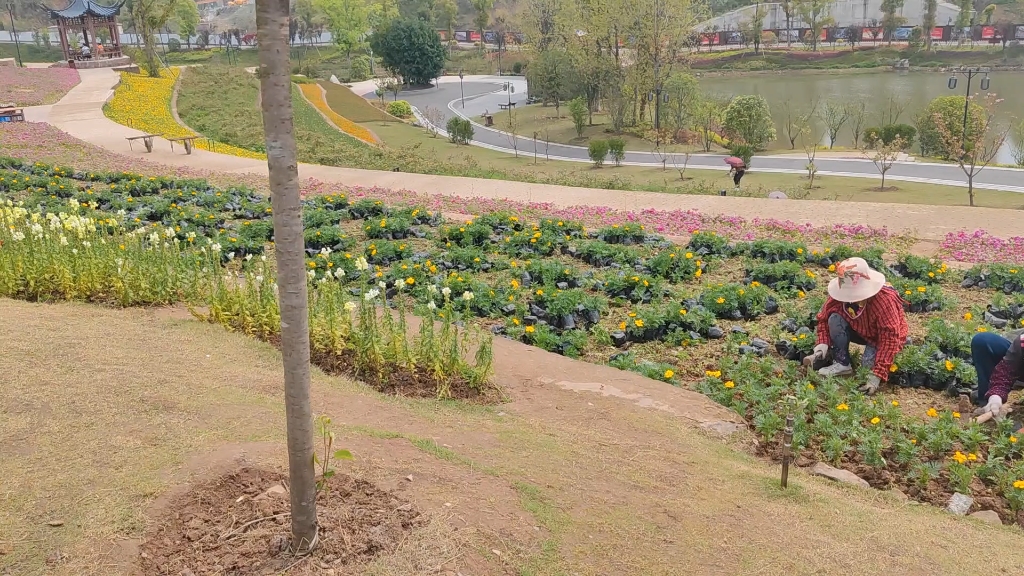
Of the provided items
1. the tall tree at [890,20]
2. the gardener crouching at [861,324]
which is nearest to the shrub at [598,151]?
the gardener crouching at [861,324]

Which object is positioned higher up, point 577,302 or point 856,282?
point 856,282

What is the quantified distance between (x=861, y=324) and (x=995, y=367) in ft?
3.06

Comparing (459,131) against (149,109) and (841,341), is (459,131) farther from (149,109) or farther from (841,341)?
(841,341)

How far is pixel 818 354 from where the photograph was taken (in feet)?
19.6

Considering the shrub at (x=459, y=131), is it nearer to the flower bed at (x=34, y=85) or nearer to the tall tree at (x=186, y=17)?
the flower bed at (x=34, y=85)

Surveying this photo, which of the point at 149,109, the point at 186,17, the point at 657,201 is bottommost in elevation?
the point at 657,201

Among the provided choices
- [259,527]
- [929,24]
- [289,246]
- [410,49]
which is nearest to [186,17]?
[410,49]

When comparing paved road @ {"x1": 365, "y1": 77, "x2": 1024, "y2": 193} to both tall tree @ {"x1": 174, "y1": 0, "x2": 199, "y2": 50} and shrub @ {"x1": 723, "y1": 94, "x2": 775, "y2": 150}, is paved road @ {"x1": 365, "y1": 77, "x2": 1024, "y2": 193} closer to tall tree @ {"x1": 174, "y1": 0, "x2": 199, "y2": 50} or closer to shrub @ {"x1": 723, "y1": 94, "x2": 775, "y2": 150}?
shrub @ {"x1": 723, "y1": 94, "x2": 775, "y2": 150}

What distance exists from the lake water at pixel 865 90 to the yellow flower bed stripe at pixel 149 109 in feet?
95.4

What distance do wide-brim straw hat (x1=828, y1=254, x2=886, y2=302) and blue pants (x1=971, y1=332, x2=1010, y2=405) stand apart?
730 millimetres

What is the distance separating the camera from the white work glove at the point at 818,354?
5980mm

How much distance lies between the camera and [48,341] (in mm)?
5281

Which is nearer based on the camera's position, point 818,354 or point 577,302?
point 818,354

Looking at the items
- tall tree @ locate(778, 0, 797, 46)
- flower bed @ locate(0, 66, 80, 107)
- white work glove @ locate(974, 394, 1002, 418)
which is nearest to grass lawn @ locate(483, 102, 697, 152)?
flower bed @ locate(0, 66, 80, 107)
